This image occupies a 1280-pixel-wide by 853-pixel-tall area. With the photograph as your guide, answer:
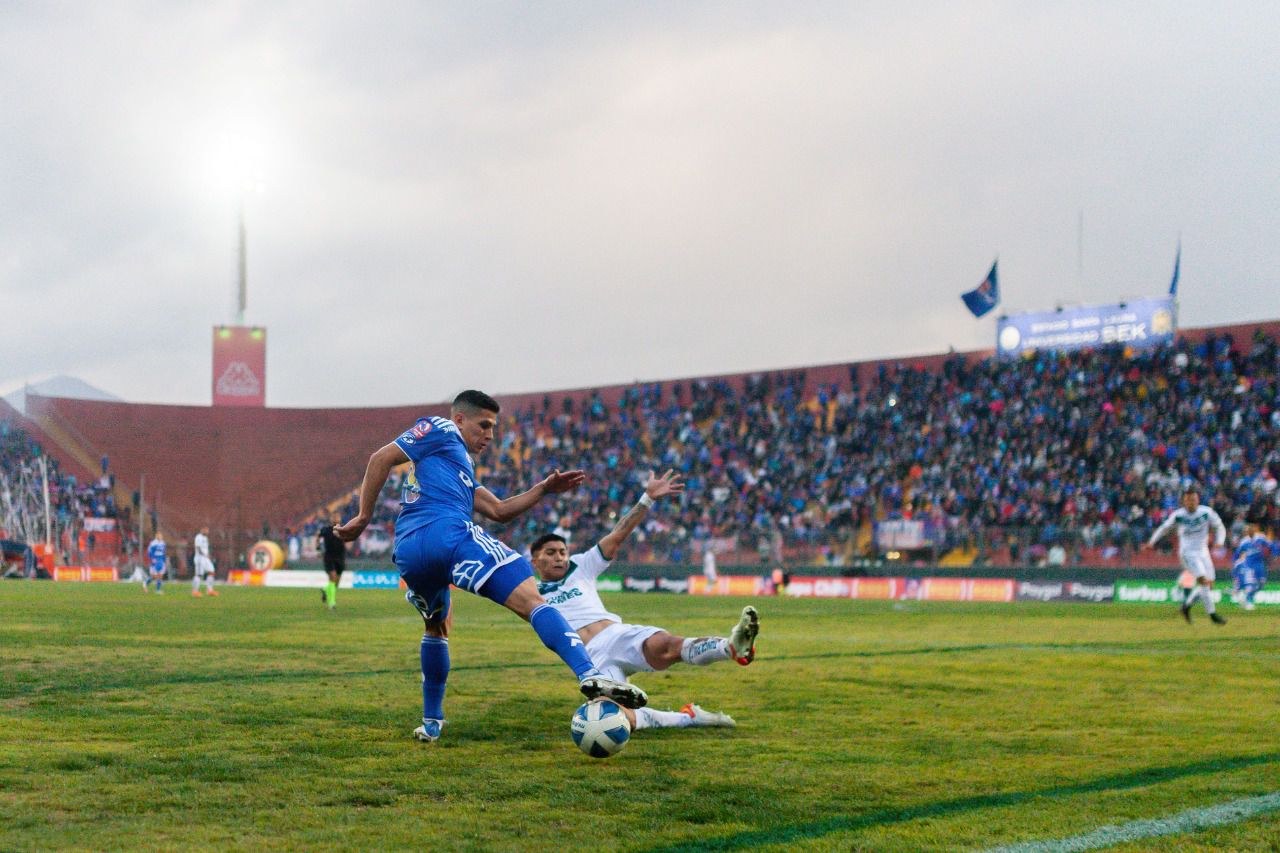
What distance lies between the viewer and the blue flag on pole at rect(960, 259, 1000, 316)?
47125 mm

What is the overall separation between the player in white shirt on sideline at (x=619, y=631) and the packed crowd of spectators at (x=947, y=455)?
1052 inches

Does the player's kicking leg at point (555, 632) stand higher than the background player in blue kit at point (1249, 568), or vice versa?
the player's kicking leg at point (555, 632)

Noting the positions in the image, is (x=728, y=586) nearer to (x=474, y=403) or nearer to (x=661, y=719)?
(x=661, y=719)

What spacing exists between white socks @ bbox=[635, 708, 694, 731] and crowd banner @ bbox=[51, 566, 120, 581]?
51.5 meters

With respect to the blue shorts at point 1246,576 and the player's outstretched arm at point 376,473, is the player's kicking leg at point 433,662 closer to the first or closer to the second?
the player's outstretched arm at point 376,473

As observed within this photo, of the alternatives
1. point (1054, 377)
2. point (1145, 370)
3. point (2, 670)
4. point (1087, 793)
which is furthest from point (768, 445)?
point (1087, 793)

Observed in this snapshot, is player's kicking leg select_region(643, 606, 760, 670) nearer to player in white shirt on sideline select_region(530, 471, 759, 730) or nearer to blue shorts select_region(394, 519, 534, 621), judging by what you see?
player in white shirt on sideline select_region(530, 471, 759, 730)

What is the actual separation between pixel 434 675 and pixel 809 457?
3964cm

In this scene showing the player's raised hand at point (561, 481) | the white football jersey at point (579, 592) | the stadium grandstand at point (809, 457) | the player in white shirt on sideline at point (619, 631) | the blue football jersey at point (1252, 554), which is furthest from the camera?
the stadium grandstand at point (809, 457)

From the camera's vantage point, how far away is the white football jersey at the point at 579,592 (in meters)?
9.13

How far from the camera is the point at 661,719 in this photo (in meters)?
Answer: 8.38

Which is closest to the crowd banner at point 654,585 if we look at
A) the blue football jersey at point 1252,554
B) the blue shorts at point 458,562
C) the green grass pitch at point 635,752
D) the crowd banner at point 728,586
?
the crowd banner at point 728,586

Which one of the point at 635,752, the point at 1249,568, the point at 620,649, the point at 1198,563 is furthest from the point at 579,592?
the point at 1249,568

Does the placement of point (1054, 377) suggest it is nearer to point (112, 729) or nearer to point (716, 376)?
point (716, 376)
